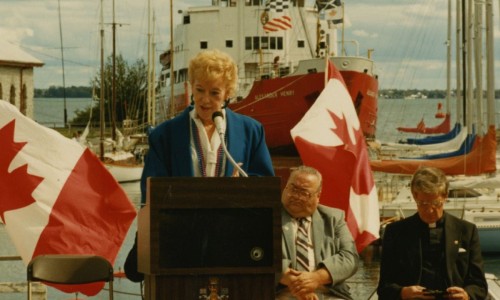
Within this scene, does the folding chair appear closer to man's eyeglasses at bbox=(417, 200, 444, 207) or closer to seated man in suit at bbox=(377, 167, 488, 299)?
seated man in suit at bbox=(377, 167, 488, 299)

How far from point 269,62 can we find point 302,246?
166ft

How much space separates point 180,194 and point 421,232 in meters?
1.83

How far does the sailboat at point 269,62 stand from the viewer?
152 ft

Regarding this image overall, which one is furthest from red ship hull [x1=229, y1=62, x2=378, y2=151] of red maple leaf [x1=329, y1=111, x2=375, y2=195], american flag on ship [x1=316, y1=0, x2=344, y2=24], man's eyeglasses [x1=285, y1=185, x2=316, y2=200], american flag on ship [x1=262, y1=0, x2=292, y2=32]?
man's eyeglasses [x1=285, y1=185, x2=316, y2=200]

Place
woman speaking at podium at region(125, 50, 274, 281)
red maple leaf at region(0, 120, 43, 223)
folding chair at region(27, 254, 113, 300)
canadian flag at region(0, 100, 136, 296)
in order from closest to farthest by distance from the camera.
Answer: woman speaking at podium at region(125, 50, 274, 281) < folding chair at region(27, 254, 113, 300) < canadian flag at region(0, 100, 136, 296) < red maple leaf at region(0, 120, 43, 223)

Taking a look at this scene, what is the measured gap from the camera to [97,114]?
94.2 metres

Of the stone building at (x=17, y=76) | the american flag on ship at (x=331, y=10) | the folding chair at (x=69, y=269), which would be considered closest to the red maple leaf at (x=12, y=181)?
the folding chair at (x=69, y=269)

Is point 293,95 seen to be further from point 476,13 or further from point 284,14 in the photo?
point 476,13

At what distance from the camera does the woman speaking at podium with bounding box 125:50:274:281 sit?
19.3 ft

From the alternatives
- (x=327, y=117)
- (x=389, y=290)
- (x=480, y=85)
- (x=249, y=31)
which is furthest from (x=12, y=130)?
(x=249, y=31)

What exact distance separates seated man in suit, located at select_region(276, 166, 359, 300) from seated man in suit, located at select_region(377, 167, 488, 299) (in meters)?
0.25

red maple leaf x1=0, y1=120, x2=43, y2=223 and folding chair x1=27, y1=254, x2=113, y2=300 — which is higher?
red maple leaf x1=0, y1=120, x2=43, y2=223

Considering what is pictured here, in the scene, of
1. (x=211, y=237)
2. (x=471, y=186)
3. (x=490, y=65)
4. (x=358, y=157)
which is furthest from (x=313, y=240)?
(x=490, y=65)

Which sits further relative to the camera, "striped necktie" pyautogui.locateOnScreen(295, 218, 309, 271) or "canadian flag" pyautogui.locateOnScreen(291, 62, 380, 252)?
"canadian flag" pyautogui.locateOnScreen(291, 62, 380, 252)
